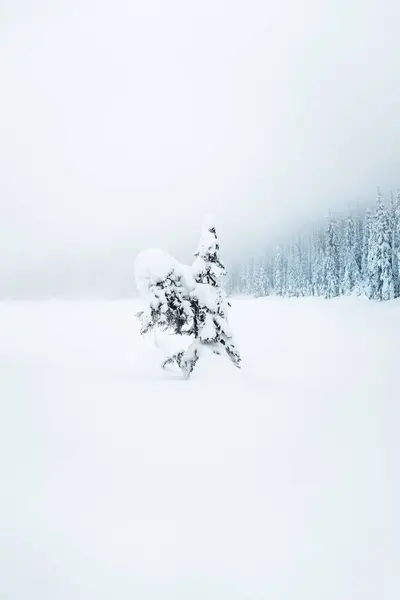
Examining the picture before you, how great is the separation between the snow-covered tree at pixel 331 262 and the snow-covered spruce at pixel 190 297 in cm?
6613

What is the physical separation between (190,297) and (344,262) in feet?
230

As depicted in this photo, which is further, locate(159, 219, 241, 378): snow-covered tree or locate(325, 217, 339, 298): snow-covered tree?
locate(325, 217, 339, 298): snow-covered tree

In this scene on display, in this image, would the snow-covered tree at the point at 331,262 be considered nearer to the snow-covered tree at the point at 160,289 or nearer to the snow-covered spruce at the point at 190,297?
the snow-covered spruce at the point at 190,297

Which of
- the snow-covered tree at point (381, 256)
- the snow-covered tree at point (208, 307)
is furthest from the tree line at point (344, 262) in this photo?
the snow-covered tree at point (208, 307)

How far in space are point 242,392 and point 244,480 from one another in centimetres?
608

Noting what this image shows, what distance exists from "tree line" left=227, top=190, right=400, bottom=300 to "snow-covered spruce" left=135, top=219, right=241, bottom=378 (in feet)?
152

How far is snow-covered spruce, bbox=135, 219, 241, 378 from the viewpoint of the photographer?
14453 mm

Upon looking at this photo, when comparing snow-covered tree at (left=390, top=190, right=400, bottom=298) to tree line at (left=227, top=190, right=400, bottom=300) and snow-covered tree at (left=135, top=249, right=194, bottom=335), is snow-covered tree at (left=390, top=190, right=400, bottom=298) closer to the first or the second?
tree line at (left=227, top=190, right=400, bottom=300)

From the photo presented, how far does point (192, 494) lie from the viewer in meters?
5.02

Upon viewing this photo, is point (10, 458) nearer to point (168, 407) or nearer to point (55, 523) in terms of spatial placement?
point (55, 523)

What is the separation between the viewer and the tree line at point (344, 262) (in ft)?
175

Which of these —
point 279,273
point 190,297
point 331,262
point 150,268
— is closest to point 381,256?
point 331,262

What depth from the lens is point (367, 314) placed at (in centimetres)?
4953

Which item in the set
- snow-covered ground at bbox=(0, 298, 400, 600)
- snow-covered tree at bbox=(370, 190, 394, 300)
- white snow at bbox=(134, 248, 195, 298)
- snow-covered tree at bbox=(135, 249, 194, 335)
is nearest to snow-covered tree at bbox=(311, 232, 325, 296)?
snow-covered tree at bbox=(370, 190, 394, 300)
